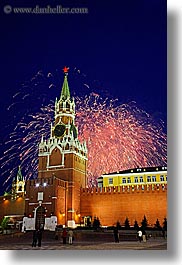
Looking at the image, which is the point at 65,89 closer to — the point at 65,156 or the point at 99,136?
the point at 99,136

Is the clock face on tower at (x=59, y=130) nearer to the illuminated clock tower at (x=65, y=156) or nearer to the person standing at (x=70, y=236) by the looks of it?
the illuminated clock tower at (x=65, y=156)

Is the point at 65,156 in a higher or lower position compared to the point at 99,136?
lower

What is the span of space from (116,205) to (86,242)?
628 millimetres

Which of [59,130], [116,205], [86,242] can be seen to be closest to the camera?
[86,242]

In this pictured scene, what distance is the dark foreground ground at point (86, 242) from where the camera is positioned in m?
4.79

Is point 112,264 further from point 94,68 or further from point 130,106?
point 94,68

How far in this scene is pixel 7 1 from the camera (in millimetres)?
5281

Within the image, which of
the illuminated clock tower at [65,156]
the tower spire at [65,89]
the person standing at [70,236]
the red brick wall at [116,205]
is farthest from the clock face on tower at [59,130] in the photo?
the person standing at [70,236]

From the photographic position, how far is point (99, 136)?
214 inches

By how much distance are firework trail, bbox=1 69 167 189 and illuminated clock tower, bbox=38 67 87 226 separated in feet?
0.23

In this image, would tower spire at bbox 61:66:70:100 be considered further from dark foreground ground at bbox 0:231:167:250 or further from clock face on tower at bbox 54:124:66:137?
dark foreground ground at bbox 0:231:167:250

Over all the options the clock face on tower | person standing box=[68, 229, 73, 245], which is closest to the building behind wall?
the clock face on tower

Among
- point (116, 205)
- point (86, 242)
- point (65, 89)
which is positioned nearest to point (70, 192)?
point (116, 205)

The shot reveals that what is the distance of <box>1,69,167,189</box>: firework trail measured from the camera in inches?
209
